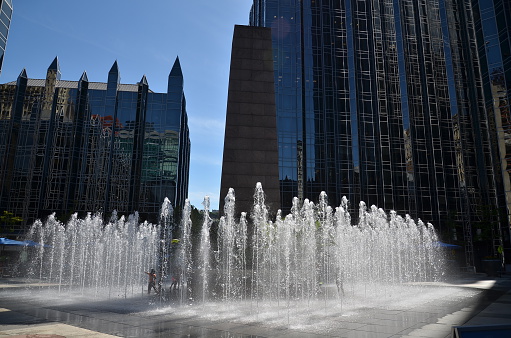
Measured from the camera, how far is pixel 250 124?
15.2m

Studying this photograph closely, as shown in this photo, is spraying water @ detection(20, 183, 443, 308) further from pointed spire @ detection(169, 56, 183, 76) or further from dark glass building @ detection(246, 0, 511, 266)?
pointed spire @ detection(169, 56, 183, 76)

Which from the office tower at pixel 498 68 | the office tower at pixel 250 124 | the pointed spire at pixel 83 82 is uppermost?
the pointed spire at pixel 83 82

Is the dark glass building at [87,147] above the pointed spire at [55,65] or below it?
below

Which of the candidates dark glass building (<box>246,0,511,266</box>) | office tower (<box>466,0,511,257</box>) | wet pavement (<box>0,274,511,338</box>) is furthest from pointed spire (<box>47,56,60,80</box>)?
office tower (<box>466,0,511,257</box>)

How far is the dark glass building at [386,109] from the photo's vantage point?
121 ft

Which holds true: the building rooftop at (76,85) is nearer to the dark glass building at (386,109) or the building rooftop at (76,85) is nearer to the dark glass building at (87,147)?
the dark glass building at (87,147)

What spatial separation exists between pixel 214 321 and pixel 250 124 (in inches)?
356

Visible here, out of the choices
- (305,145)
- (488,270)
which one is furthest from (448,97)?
(488,270)

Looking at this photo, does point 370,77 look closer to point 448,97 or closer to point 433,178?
point 448,97

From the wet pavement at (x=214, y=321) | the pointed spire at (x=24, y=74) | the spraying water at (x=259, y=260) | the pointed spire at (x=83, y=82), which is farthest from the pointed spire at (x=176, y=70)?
the wet pavement at (x=214, y=321)

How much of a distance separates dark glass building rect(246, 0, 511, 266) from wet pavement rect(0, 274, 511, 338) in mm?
27561

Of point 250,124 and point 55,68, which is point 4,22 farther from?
point 250,124

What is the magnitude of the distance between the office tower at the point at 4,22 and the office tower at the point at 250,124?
26235 millimetres

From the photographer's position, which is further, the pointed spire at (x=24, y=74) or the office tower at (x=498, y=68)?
the pointed spire at (x=24, y=74)
